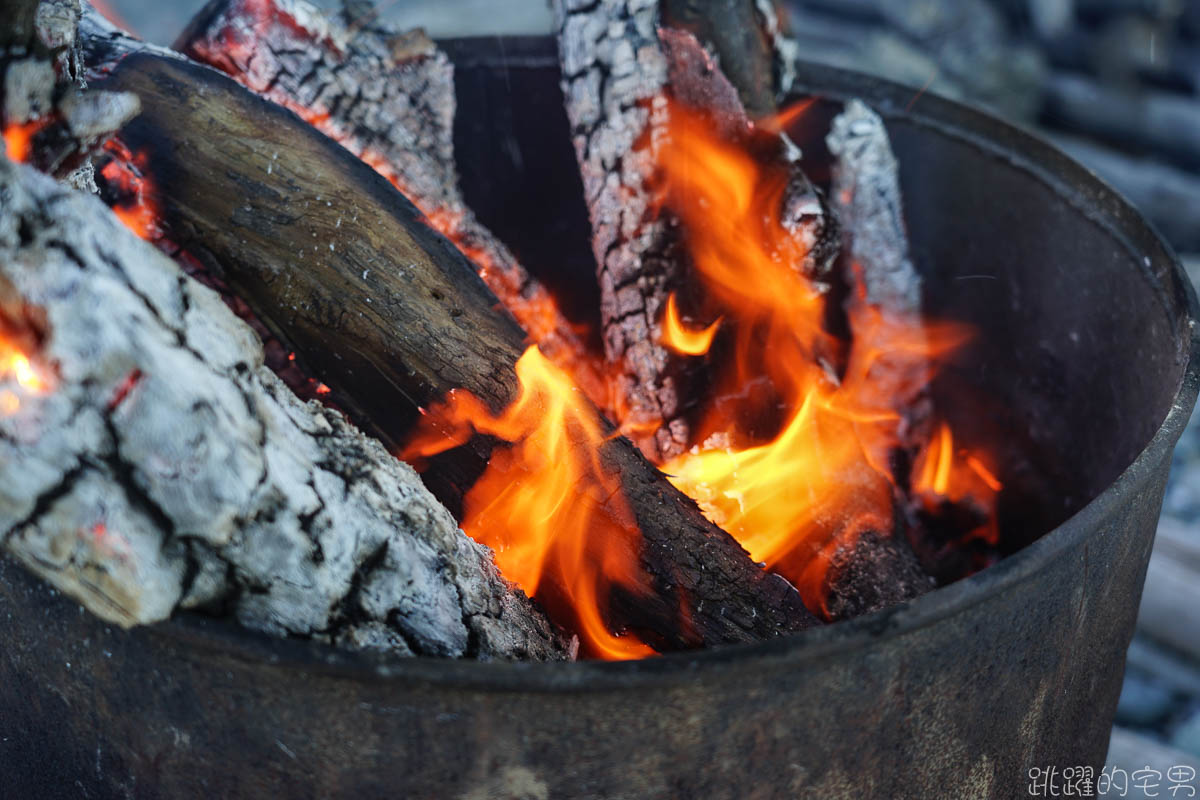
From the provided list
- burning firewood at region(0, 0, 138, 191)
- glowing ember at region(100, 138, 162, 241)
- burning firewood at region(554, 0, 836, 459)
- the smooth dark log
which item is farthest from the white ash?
the smooth dark log

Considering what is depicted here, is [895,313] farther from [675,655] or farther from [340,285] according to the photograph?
[675,655]

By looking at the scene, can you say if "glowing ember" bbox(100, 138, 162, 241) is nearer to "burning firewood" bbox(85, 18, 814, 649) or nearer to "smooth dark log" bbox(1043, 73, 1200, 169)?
"burning firewood" bbox(85, 18, 814, 649)

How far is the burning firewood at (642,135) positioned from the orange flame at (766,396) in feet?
0.11

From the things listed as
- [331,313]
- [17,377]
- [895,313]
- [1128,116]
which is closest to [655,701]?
[17,377]

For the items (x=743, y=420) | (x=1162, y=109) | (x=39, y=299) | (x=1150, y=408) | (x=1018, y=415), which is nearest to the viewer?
(x=39, y=299)

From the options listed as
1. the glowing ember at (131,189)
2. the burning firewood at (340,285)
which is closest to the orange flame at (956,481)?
the burning firewood at (340,285)

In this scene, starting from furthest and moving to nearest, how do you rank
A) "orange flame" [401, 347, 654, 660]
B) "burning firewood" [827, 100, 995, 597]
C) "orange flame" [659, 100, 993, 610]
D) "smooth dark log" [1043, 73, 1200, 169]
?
"smooth dark log" [1043, 73, 1200, 169] < "burning firewood" [827, 100, 995, 597] < "orange flame" [659, 100, 993, 610] < "orange flame" [401, 347, 654, 660]

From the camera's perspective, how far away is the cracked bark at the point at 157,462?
0.78 m

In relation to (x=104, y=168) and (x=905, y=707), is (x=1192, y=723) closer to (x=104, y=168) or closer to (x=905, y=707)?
(x=905, y=707)

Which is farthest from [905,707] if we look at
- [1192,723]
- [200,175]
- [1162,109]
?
[1162,109]

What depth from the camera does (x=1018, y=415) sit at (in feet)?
6.07

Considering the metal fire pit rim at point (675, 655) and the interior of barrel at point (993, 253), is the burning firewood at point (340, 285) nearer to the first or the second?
the metal fire pit rim at point (675, 655)

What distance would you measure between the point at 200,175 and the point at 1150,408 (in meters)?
1.26

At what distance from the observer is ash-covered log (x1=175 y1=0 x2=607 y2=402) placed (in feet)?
4.92
